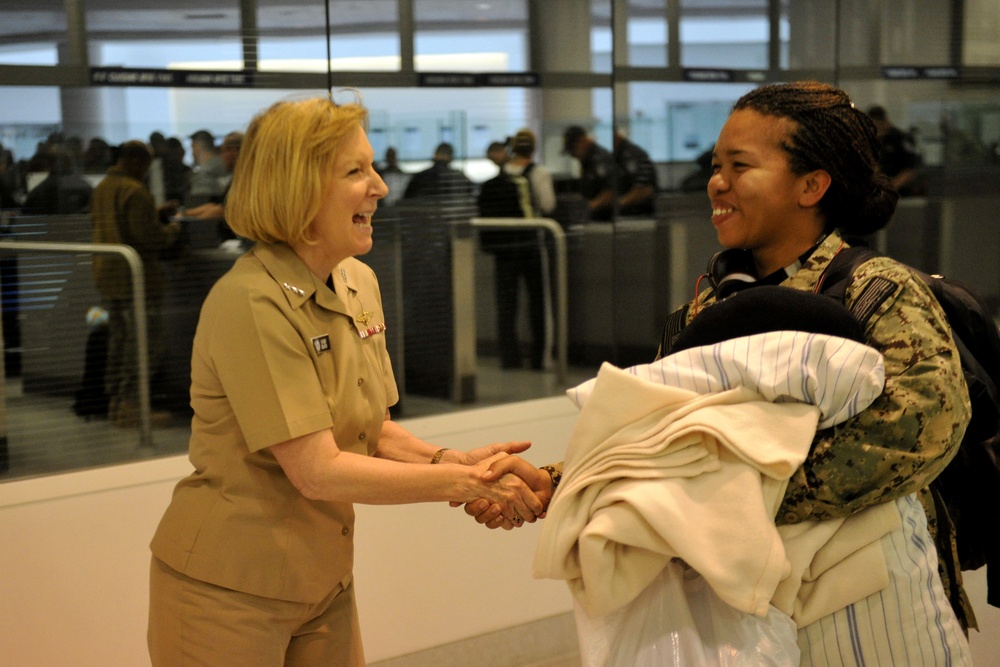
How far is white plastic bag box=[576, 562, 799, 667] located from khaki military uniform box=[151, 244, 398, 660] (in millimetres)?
586

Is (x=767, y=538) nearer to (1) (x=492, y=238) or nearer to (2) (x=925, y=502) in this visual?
(2) (x=925, y=502)

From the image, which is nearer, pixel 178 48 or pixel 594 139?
pixel 178 48

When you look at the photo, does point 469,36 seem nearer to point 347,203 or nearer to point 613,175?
point 613,175

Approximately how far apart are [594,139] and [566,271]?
2.31 ft

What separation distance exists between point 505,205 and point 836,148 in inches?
120

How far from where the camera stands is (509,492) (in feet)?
6.56

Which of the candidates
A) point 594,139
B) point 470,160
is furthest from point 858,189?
point 594,139

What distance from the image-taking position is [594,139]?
16.8ft

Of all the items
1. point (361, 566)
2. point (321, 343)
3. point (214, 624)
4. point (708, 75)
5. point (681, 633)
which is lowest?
point (361, 566)

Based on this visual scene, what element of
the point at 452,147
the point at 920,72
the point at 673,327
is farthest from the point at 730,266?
the point at 920,72

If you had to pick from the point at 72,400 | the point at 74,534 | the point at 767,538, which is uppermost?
the point at 767,538

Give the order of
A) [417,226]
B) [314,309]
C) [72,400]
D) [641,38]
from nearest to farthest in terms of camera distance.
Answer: [314,309]
[72,400]
[417,226]
[641,38]

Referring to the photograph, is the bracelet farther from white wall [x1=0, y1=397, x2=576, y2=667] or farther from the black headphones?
white wall [x1=0, y1=397, x2=576, y2=667]

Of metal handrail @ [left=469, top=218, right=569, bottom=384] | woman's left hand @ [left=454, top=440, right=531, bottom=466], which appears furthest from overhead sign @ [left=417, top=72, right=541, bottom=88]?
woman's left hand @ [left=454, top=440, right=531, bottom=466]
